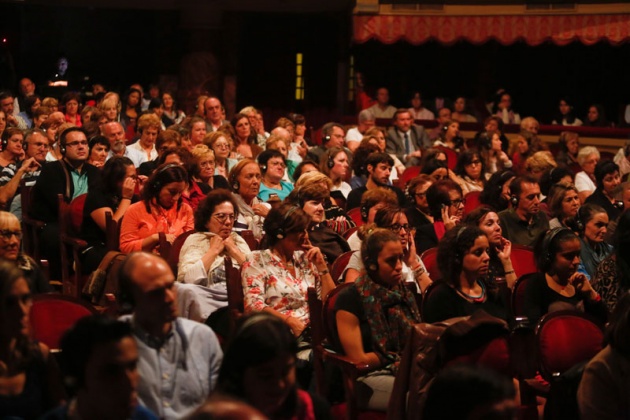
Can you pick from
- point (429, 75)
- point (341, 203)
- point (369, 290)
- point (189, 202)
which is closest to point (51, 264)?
point (189, 202)

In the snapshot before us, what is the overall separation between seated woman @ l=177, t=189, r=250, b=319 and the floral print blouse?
357 mm

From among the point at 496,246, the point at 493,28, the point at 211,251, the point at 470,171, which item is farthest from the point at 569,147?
the point at 211,251

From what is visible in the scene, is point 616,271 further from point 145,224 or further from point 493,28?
point 493,28

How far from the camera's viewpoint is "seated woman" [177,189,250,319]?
16.5 ft

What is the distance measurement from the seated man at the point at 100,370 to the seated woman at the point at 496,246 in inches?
129

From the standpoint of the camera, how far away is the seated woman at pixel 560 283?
16.4 ft

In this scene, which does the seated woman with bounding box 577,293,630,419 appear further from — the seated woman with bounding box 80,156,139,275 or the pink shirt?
the seated woman with bounding box 80,156,139,275

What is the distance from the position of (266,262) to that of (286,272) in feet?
0.35

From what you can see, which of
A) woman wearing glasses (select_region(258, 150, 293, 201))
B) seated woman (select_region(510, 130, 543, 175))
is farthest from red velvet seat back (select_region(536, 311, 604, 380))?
seated woman (select_region(510, 130, 543, 175))

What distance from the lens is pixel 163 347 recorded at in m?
3.20

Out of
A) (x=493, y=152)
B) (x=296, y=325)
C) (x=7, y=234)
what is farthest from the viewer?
(x=493, y=152)

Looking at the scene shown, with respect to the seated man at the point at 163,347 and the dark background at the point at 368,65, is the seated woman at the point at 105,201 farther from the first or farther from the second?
the dark background at the point at 368,65

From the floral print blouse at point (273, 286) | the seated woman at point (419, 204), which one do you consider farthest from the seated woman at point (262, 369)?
the seated woman at point (419, 204)

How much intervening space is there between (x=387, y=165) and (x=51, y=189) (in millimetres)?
2497
